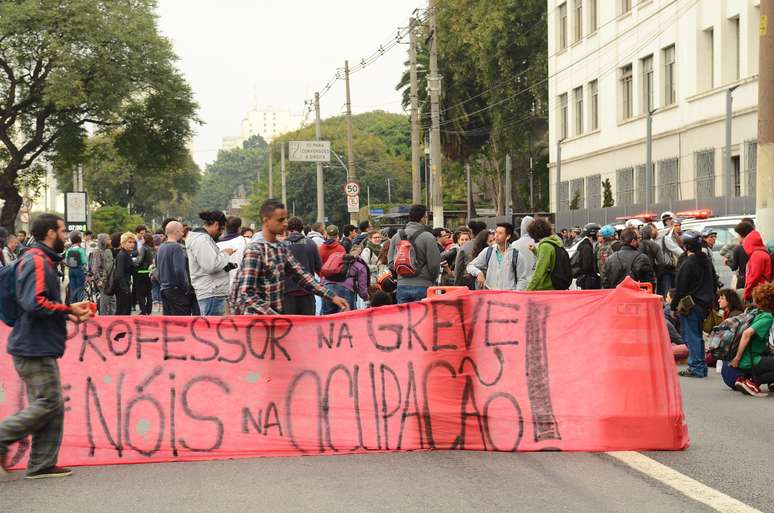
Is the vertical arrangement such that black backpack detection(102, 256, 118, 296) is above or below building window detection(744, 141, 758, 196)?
below

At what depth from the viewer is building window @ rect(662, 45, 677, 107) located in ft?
134

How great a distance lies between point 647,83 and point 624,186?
405 centimetres

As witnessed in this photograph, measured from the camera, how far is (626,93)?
46.2 meters

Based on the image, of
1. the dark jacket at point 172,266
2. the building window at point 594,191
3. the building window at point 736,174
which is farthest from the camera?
the building window at point 594,191

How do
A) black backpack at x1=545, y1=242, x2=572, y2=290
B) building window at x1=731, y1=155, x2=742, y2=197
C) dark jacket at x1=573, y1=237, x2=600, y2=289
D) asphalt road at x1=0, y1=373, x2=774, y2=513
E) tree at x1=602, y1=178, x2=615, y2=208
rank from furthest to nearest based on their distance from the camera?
tree at x1=602, y1=178, x2=615, y2=208 → building window at x1=731, y1=155, x2=742, y2=197 → dark jacket at x1=573, y1=237, x2=600, y2=289 → black backpack at x1=545, y1=242, x2=572, y2=290 → asphalt road at x1=0, y1=373, x2=774, y2=513

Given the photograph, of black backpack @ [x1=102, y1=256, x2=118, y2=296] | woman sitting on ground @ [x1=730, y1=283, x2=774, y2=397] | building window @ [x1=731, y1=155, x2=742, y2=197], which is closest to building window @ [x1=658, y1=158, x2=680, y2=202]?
building window @ [x1=731, y1=155, x2=742, y2=197]

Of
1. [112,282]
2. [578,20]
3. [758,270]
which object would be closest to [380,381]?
[758,270]

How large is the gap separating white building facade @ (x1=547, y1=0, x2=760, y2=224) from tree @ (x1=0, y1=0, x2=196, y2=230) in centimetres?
1551

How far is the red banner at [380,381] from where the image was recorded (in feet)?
27.6

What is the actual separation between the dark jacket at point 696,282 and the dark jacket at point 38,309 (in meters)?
7.46

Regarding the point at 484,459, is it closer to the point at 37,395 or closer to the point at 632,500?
the point at 632,500

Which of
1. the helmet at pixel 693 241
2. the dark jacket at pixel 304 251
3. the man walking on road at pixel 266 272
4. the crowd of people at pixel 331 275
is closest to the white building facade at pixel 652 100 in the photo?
the crowd of people at pixel 331 275

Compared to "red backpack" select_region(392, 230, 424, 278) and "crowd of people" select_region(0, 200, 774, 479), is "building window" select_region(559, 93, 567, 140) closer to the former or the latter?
"crowd of people" select_region(0, 200, 774, 479)

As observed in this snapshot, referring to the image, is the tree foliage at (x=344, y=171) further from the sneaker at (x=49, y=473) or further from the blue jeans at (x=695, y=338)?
the sneaker at (x=49, y=473)
